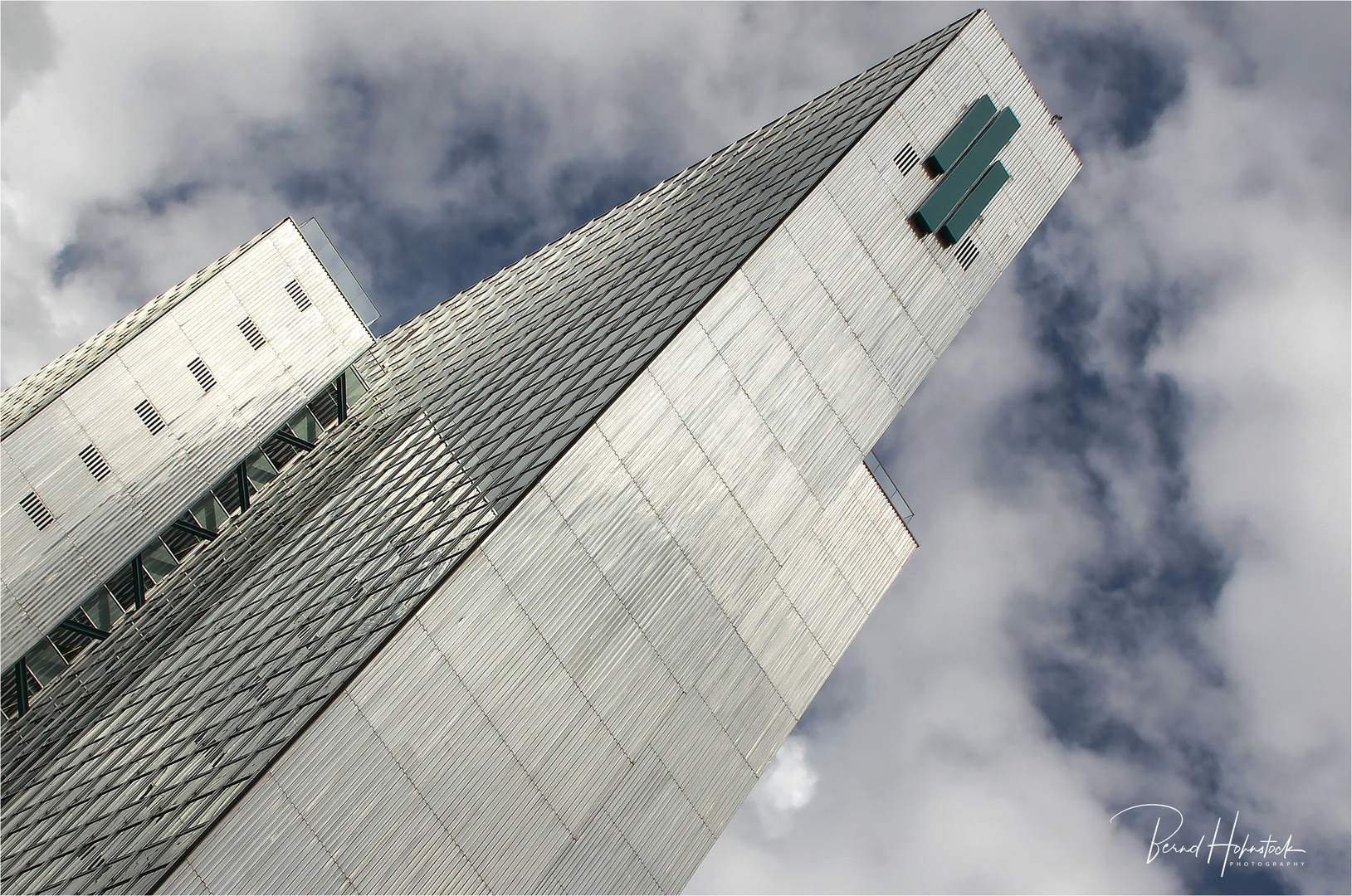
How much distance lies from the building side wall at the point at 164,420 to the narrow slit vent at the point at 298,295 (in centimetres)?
30

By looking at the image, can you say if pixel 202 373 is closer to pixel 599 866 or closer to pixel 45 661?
pixel 45 661

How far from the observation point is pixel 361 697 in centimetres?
3203

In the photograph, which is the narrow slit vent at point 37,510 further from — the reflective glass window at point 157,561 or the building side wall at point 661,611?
the building side wall at point 661,611

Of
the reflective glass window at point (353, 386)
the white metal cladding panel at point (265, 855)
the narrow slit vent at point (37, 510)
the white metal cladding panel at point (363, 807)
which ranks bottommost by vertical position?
the white metal cladding panel at point (265, 855)

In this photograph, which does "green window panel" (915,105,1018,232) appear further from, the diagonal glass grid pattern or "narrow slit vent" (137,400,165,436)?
"narrow slit vent" (137,400,165,436)

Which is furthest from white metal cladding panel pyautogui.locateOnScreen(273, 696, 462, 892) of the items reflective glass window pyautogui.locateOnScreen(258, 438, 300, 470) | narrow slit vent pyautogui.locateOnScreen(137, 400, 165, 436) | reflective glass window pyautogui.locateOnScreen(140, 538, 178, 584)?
reflective glass window pyautogui.locateOnScreen(258, 438, 300, 470)

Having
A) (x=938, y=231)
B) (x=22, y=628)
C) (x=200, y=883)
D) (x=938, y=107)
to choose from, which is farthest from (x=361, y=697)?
(x=938, y=107)

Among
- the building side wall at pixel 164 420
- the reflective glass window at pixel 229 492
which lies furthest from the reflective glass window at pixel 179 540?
the reflective glass window at pixel 229 492

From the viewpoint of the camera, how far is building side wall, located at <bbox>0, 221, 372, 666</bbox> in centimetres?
4650

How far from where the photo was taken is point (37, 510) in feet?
153

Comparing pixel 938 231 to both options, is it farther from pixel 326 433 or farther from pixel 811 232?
pixel 326 433

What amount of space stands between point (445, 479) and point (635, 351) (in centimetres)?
952

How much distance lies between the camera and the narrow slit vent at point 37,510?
46.2m

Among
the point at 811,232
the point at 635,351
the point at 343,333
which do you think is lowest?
the point at 635,351
